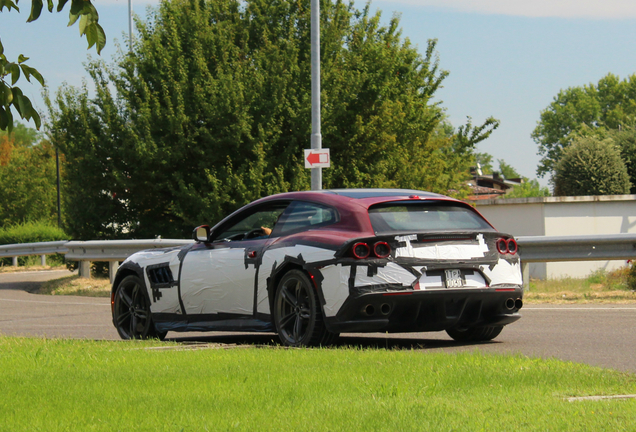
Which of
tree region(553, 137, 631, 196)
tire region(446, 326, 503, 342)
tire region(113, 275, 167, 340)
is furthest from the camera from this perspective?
tree region(553, 137, 631, 196)

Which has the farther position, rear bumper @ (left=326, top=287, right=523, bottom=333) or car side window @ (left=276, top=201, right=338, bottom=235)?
car side window @ (left=276, top=201, right=338, bottom=235)

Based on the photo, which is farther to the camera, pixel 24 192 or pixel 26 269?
pixel 24 192

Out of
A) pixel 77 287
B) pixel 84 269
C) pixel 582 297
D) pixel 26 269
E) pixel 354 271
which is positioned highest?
pixel 354 271

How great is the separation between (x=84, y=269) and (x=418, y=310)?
14197 mm

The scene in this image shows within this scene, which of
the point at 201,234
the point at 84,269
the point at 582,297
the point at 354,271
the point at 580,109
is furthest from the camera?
the point at 580,109

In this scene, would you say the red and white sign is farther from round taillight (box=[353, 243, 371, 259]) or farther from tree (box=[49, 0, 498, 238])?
round taillight (box=[353, 243, 371, 259])

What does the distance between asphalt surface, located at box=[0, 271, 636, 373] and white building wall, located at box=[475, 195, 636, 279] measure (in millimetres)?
13281

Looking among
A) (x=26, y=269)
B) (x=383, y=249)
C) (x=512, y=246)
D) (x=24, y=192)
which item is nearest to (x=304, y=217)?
(x=383, y=249)

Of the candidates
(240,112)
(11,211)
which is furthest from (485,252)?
(11,211)

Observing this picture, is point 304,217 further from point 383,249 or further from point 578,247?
point 578,247

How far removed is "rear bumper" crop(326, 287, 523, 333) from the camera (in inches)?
304

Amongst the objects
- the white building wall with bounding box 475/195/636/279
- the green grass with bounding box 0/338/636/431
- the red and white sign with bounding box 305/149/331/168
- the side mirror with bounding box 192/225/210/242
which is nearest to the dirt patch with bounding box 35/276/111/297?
the red and white sign with bounding box 305/149/331/168

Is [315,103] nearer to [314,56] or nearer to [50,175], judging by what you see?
[314,56]

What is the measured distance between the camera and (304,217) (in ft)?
28.2
